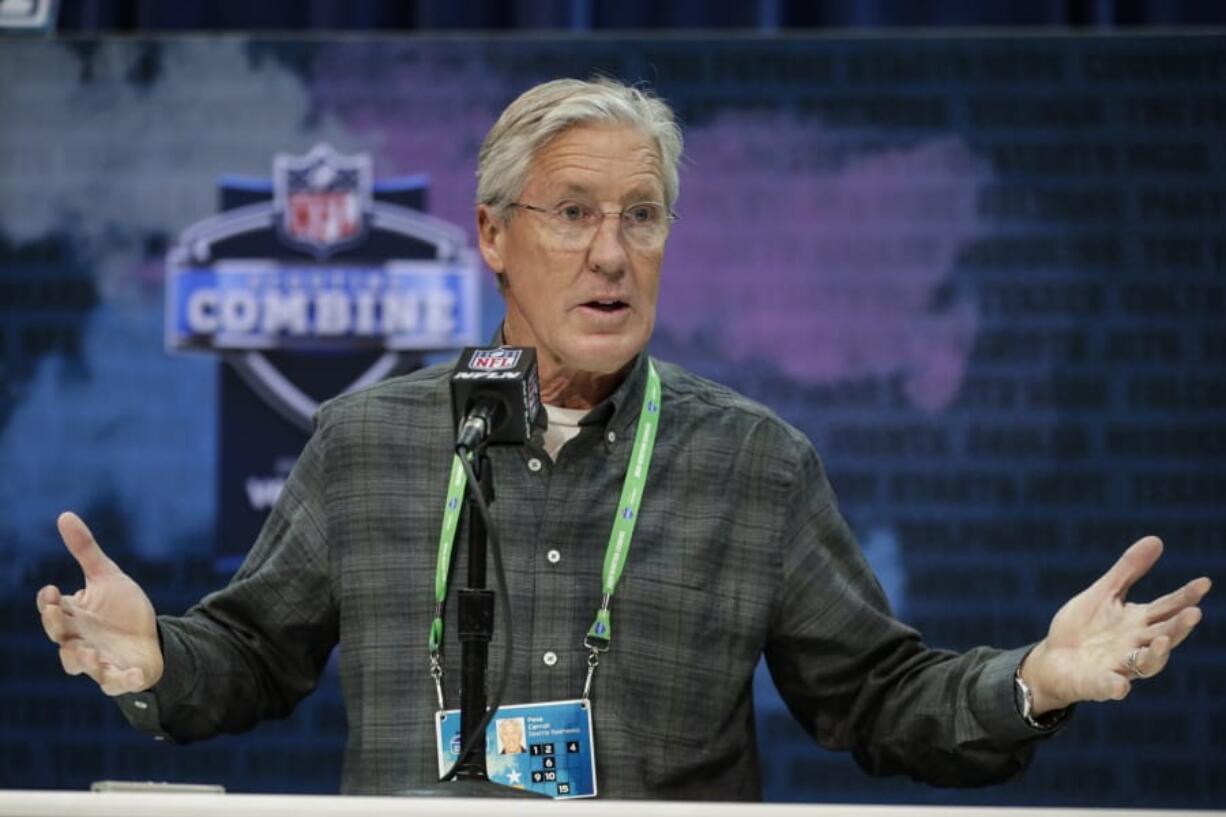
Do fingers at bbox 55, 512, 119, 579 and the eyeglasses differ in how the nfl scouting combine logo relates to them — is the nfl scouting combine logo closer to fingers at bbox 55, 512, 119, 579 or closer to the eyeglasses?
the eyeglasses

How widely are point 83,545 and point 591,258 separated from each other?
2.32ft

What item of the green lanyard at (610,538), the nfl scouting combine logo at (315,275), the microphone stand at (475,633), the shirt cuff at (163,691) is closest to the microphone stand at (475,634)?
the microphone stand at (475,633)

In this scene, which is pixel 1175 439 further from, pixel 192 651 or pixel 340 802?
pixel 340 802

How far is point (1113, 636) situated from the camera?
69.6 inches

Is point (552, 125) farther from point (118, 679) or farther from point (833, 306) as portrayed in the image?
point (833, 306)

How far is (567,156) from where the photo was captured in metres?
2.13

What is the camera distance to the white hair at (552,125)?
83.7 inches

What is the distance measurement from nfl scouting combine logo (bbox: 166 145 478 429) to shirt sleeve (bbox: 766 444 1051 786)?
1.39 metres

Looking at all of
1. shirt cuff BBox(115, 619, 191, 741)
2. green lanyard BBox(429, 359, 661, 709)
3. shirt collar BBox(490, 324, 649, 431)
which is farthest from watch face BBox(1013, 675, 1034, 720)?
shirt cuff BBox(115, 619, 191, 741)

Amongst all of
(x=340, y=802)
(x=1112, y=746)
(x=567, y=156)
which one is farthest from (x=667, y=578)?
(x=1112, y=746)

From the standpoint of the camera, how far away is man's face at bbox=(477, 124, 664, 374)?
210cm

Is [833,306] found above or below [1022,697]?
above

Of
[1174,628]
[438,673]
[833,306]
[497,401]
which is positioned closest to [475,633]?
[497,401]

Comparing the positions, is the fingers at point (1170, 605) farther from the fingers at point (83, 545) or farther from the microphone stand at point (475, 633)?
the fingers at point (83, 545)
